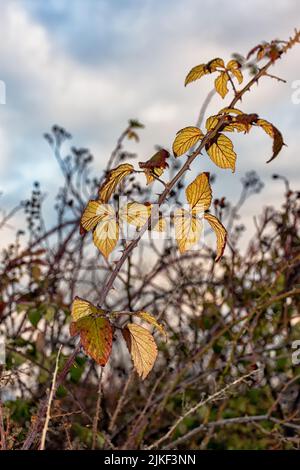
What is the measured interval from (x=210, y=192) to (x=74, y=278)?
2.37m

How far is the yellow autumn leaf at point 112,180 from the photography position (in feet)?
4.24

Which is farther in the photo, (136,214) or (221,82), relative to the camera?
(221,82)

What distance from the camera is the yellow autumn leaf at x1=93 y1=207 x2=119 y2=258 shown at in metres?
1.29

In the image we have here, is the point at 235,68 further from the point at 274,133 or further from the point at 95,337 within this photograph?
the point at 95,337

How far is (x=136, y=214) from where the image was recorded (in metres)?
1.33

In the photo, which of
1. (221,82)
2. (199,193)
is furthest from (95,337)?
(221,82)

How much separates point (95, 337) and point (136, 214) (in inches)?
10.9

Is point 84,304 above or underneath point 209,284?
underneath

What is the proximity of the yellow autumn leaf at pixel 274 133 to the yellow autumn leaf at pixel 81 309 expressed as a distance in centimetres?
42

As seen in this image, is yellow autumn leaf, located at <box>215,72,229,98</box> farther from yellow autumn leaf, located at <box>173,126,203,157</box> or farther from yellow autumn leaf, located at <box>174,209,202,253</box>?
yellow autumn leaf, located at <box>174,209,202,253</box>

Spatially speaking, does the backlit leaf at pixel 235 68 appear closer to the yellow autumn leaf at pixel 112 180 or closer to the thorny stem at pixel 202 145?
the thorny stem at pixel 202 145

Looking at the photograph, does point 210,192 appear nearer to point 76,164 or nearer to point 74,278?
point 74,278

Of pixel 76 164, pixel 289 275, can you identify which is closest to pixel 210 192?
pixel 289 275

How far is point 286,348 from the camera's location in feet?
11.2
